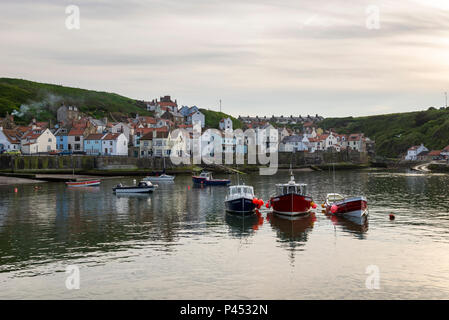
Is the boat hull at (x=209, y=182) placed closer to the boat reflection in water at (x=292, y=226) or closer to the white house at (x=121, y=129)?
the boat reflection in water at (x=292, y=226)

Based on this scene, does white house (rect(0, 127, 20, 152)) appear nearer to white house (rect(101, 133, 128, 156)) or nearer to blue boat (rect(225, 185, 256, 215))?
white house (rect(101, 133, 128, 156))

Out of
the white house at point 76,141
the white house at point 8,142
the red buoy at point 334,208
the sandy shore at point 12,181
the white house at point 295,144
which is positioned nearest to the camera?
the red buoy at point 334,208

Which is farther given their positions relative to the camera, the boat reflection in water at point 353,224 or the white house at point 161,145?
the white house at point 161,145

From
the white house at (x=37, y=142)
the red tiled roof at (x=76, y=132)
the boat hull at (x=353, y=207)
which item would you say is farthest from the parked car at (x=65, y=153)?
the boat hull at (x=353, y=207)

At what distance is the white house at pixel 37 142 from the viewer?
13025cm

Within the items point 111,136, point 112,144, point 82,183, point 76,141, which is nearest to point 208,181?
point 82,183

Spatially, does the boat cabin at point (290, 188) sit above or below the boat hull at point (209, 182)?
above

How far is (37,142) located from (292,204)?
106047 mm

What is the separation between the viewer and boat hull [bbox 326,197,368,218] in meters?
45.2

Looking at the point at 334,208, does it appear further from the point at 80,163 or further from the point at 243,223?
the point at 80,163

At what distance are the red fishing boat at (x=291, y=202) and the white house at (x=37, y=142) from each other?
102495mm

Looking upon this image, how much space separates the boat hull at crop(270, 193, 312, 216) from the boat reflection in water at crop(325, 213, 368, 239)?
2.78 meters
